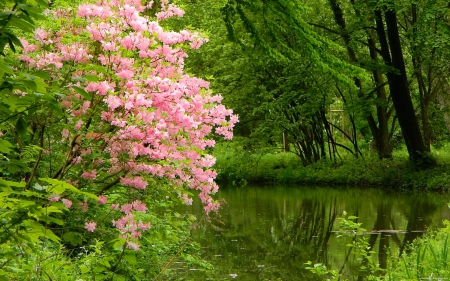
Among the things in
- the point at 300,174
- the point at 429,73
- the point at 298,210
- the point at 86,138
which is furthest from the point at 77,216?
Answer: the point at 300,174

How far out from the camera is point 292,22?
395 cm

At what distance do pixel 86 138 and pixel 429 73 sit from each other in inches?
711

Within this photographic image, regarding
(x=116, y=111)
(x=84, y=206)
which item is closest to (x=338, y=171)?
(x=84, y=206)

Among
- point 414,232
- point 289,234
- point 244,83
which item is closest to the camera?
point 414,232

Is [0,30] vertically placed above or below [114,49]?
below

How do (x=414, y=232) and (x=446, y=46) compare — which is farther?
(x=446, y=46)

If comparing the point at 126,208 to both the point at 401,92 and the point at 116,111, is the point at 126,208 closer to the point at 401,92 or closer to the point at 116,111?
the point at 116,111

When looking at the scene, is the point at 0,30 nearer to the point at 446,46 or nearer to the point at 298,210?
the point at 298,210

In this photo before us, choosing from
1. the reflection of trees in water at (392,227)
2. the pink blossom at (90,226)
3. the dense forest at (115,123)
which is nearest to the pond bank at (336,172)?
the reflection of trees in water at (392,227)

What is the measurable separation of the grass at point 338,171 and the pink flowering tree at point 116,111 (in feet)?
35.7

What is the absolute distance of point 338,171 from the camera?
2452cm

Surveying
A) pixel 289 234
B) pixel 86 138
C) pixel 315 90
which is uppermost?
pixel 315 90

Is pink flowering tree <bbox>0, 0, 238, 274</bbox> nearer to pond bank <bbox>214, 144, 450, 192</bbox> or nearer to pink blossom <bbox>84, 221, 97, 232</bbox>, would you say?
pink blossom <bbox>84, 221, 97, 232</bbox>

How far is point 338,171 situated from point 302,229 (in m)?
10.2
